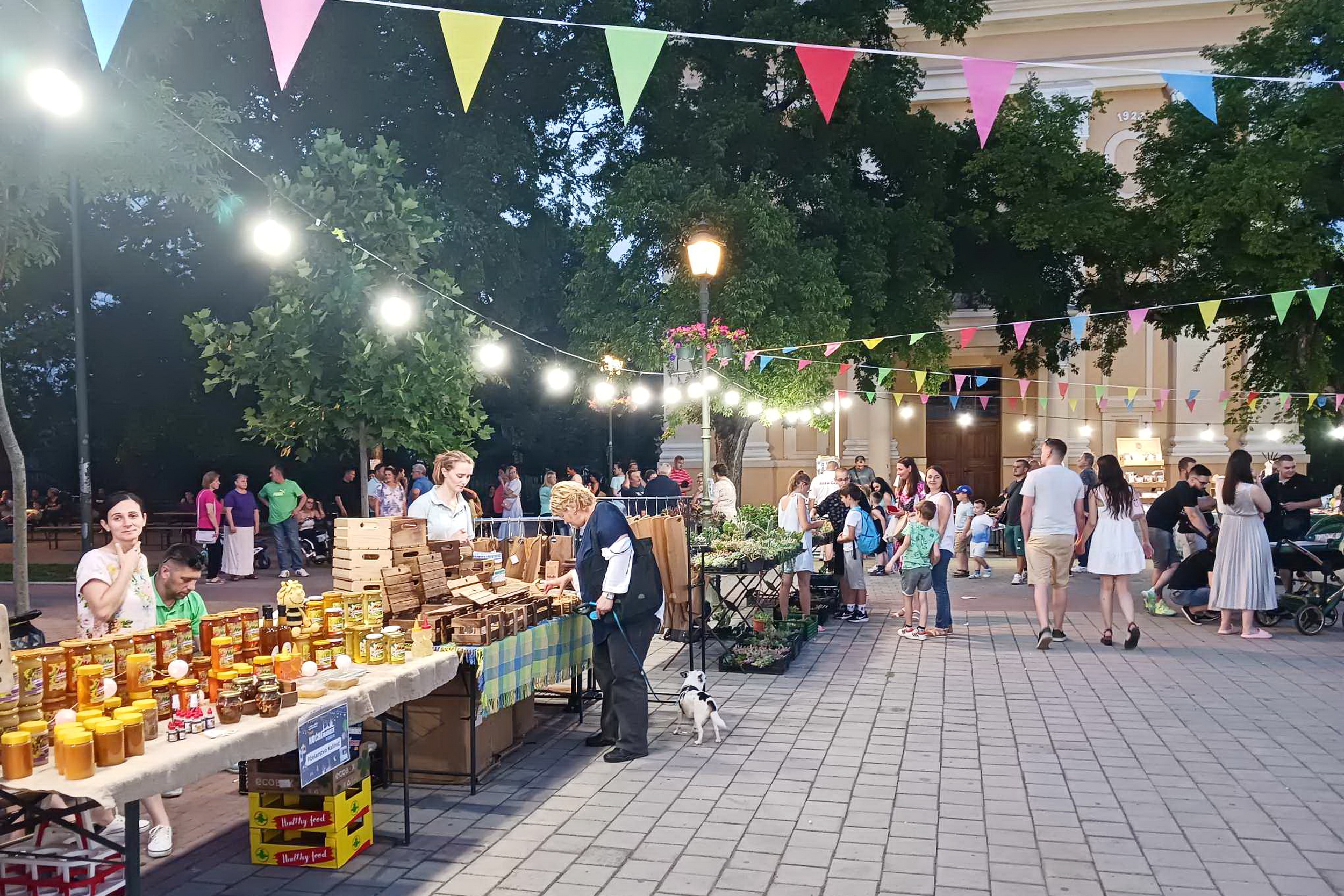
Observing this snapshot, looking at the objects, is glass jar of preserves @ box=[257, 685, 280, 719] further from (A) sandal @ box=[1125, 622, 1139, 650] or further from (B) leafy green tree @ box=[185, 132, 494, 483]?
(A) sandal @ box=[1125, 622, 1139, 650]

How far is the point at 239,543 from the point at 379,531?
36.7ft

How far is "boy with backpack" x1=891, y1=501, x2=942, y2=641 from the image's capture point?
10602 millimetres

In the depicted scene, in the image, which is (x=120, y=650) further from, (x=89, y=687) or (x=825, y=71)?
(x=825, y=71)

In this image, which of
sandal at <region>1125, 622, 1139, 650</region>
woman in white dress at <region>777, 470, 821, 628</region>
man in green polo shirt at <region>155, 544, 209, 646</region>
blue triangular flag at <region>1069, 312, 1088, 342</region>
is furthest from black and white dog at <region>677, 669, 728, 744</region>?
blue triangular flag at <region>1069, 312, 1088, 342</region>

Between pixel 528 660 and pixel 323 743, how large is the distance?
7.08ft

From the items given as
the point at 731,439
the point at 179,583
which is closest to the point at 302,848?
the point at 179,583

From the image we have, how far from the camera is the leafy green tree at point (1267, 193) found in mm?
15289

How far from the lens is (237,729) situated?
3.99 meters

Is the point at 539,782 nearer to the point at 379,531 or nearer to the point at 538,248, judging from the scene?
the point at 379,531

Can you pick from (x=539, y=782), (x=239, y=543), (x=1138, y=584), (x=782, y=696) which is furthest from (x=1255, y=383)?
(x=239, y=543)

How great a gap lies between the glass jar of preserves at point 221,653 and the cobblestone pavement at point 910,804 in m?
1.07

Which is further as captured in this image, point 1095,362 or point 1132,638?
point 1095,362

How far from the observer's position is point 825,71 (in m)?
6.66

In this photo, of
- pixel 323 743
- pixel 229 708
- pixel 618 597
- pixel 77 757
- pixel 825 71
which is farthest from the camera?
pixel 825 71
